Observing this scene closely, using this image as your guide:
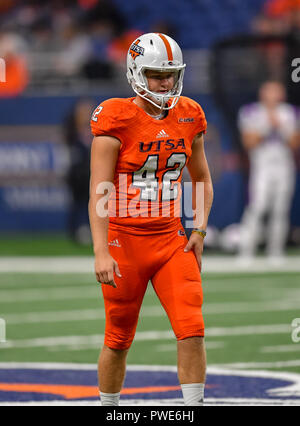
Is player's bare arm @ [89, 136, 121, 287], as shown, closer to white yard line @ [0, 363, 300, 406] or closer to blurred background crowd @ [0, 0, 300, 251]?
white yard line @ [0, 363, 300, 406]

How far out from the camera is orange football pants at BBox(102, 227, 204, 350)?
4.97 meters

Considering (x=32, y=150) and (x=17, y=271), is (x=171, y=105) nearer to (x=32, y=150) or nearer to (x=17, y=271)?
(x=17, y=271)

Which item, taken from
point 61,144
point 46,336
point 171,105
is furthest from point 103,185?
point 61,144

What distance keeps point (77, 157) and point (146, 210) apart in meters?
10.9

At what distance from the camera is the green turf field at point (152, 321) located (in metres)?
7.45

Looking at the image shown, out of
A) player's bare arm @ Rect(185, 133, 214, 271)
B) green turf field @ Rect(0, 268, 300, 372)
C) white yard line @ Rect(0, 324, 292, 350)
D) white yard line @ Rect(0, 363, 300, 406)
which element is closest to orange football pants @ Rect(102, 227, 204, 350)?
player's bare arm @ Rect(185, 133, 214, 271)

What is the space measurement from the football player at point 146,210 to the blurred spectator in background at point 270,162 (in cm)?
830

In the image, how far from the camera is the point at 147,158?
495 cm

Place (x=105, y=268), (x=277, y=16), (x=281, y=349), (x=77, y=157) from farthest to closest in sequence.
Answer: (x=277, y=16), (x=77, y=157), (x=281, y=349), (x=105, y=268)

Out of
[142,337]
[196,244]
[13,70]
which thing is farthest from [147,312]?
[13,70]

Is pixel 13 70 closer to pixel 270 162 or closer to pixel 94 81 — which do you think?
pixel 94 81

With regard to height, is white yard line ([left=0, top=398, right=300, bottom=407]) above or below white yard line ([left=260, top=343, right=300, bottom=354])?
below

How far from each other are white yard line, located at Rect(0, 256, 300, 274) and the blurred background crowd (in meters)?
1.08

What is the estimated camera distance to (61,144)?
668 inches
